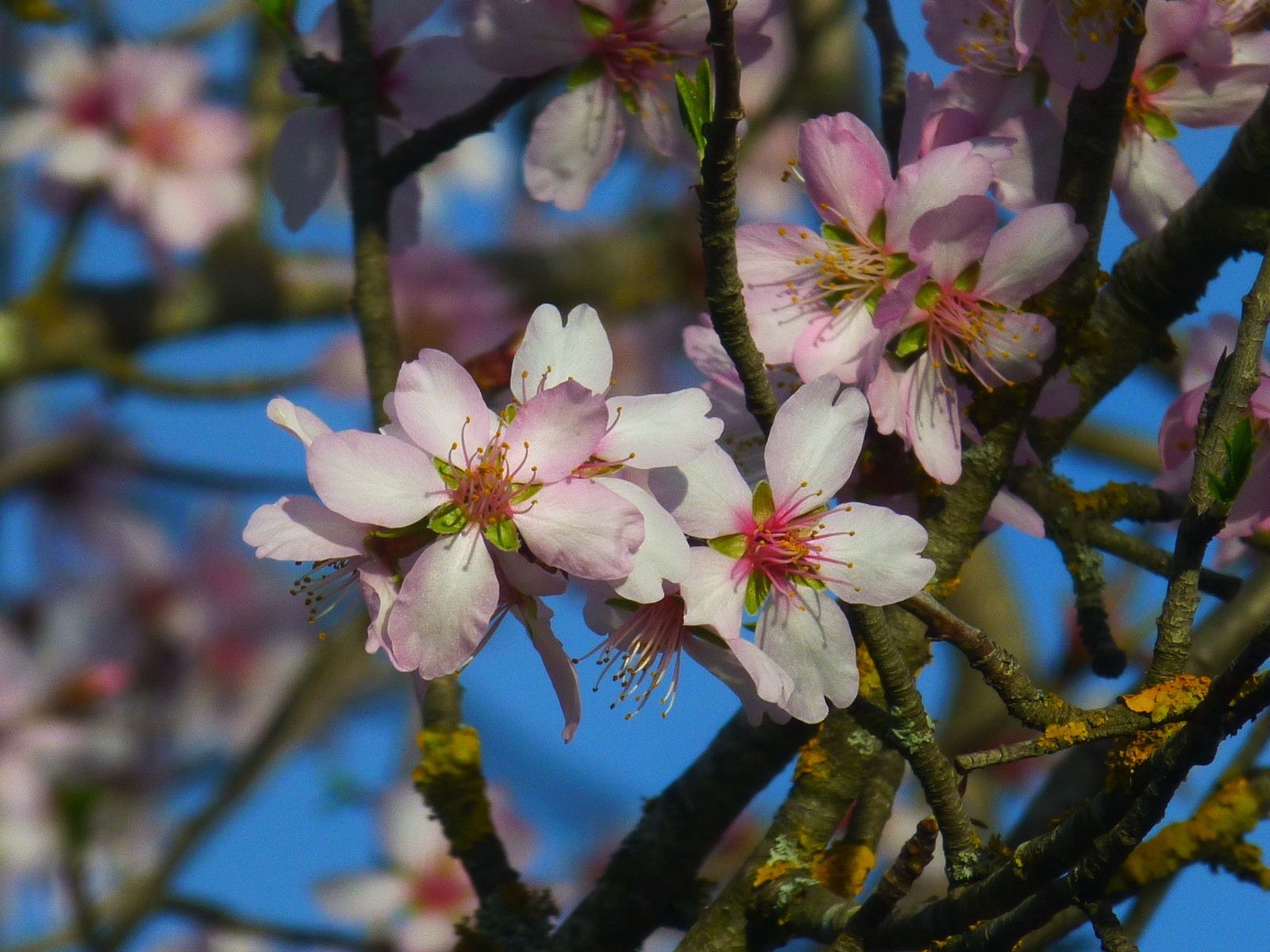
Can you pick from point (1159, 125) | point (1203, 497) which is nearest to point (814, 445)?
point (1203, 497)

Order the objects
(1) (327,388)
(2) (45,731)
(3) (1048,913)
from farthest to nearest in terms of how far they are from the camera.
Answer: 1. (1) (327,388)
2. (2) (45,731)
3. (3) (1048,913)

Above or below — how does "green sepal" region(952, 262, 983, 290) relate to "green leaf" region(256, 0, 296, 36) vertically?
below

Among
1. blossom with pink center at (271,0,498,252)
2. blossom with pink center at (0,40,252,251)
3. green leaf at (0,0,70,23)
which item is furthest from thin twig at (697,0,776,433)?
blossom with pink center at (0,40,252,251)

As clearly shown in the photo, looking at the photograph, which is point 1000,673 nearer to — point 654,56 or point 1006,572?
point 654,56

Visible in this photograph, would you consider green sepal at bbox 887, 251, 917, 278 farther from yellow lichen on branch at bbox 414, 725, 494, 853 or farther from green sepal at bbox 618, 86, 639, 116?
yellow lichen on branch at bbox 414, 725, 494, 853

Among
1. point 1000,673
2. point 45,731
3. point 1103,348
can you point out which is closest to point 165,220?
point 45,731
